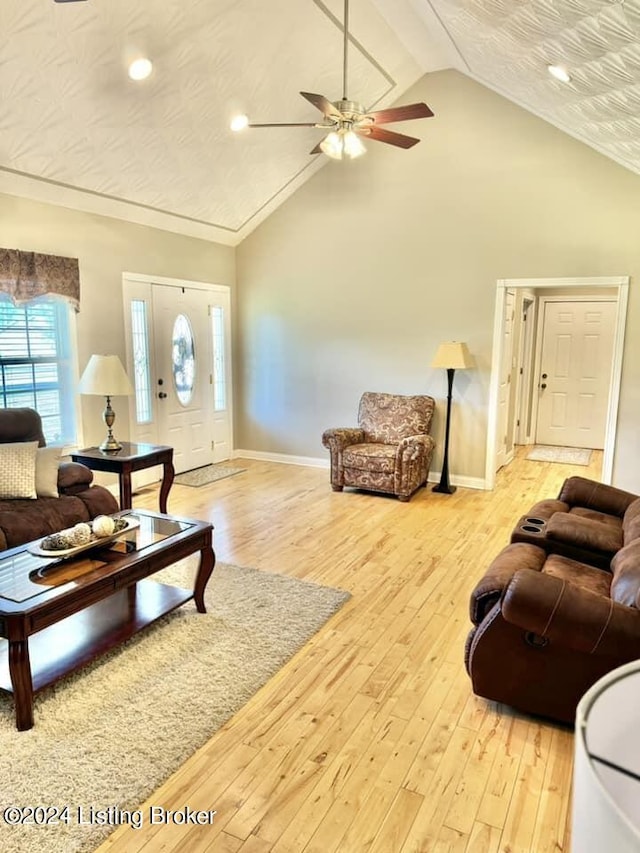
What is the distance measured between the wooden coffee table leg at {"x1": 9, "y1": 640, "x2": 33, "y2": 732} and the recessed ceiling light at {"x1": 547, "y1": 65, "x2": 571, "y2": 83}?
13.1ft

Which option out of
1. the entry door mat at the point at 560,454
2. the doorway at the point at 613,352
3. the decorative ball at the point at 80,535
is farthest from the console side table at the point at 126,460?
the entry door mat at the point at 560,454

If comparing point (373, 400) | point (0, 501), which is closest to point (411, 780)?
point (0, 501)

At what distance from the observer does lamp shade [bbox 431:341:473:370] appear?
17.6ft

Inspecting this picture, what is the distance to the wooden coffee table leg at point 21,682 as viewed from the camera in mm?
2180

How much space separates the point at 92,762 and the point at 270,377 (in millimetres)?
5110

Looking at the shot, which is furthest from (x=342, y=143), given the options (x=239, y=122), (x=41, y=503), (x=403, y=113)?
(x=41, y=503)

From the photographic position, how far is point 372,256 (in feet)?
19.6

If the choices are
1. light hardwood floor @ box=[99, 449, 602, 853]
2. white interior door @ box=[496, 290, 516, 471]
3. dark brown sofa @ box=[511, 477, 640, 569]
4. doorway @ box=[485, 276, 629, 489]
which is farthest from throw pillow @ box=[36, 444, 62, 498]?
white interior door @ box=[496, 290, 516, 471]

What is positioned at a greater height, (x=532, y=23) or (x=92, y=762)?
(x=532, y=23)

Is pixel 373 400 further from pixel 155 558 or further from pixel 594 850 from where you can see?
pixel 594 850

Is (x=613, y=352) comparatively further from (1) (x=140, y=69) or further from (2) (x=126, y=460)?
(1) (x=140, y=69)

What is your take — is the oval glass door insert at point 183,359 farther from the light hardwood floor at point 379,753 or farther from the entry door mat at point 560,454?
the entry door mat at point 560,454

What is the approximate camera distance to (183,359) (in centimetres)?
625

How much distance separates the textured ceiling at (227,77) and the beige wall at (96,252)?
0.47 ft
